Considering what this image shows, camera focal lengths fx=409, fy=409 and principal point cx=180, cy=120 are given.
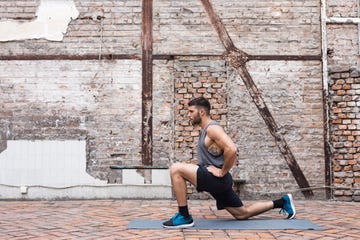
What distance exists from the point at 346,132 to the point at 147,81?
3262 millimetres

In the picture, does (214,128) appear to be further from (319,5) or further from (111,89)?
(319,5)

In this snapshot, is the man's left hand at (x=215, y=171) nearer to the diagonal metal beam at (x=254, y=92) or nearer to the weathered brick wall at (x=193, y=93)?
the weathered brick wall at (x=193, y=93)

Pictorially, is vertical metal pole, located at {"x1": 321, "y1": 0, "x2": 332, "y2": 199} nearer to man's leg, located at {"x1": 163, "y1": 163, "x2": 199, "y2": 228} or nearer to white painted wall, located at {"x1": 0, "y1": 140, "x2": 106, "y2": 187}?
man's leg, located at {"x1": 163, "y1": 163, "x2": 199, "y2": 228}

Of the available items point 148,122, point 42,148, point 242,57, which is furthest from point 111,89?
point 242,57

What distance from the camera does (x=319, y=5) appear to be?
6758 mm

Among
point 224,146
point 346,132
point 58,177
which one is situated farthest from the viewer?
point 58,177

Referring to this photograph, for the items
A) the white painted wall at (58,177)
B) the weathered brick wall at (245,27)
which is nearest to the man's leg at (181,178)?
the white painted wall at (58,177)

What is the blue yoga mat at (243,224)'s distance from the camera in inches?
161

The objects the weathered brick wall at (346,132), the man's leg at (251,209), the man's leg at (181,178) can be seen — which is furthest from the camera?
the weathered brick wall at (346,132)

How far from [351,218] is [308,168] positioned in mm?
1809

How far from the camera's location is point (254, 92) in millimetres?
6676

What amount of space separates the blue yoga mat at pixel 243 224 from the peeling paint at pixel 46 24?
149 inches

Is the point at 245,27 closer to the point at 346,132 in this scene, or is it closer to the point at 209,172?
the point at 346,132

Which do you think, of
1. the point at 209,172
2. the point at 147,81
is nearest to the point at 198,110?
the point at 209,172
